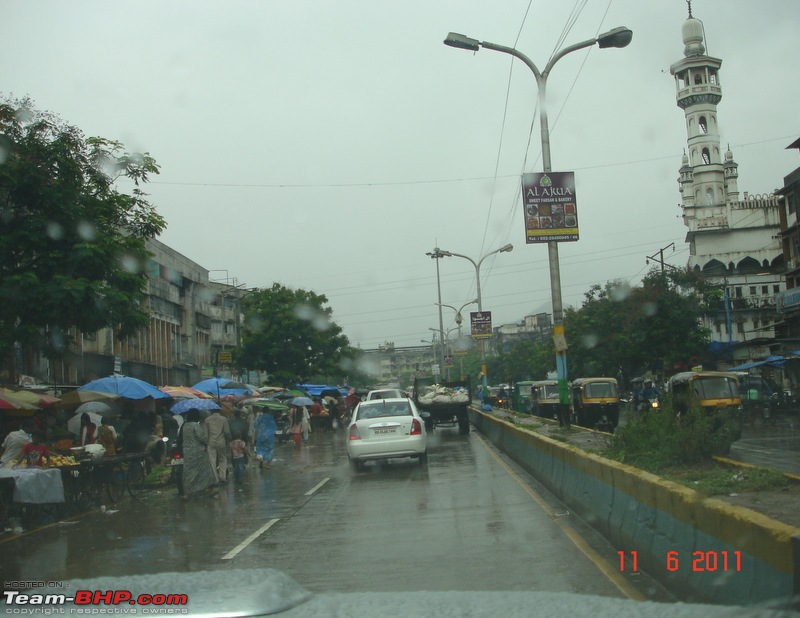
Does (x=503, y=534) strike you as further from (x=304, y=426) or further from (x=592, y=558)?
(x=304, y=426)

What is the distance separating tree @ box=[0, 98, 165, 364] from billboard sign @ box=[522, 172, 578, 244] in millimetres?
8122

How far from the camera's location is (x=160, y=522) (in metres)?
12.9

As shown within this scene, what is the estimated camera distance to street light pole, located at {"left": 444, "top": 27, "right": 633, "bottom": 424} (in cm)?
1909

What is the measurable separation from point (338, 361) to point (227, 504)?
4884 centimetres

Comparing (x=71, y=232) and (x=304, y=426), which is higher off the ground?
(x=71, y=232)

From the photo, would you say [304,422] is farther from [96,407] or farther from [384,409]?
[384,409]

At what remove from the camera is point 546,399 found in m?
43.3

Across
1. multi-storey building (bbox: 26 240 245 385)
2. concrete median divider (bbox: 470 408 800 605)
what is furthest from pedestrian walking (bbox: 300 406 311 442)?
concrete median divider (bbox: 470 408 800 605)

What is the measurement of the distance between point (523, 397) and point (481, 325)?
6.93m

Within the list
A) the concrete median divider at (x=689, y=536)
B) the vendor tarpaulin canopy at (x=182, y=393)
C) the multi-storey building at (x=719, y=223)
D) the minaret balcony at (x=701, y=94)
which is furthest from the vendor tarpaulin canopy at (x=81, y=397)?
the minaret balcony at (x=701, y=94)

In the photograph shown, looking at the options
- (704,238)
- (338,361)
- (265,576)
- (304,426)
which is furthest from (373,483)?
(704,238)

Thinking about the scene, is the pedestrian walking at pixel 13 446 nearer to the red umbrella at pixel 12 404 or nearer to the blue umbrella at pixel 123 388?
the red umbrella at pixel 12 404

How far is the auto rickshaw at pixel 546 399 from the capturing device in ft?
141

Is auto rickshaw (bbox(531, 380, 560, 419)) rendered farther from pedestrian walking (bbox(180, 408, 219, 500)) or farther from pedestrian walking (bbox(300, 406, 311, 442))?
pedestrian walking (bbox(180, 408, 219, 500))
